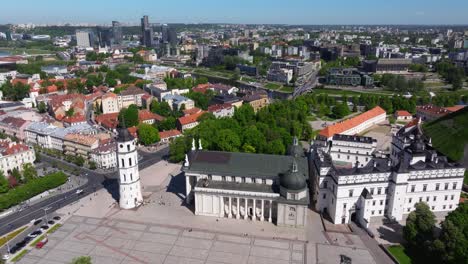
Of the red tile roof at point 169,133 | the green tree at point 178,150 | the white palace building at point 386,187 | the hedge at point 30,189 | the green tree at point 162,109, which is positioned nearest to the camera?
the white palace building at point 386,187

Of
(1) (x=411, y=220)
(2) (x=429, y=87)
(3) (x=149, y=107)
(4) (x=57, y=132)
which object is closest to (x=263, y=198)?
(1) (x=411, y=220)

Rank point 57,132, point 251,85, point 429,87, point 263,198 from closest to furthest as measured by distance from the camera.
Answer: point 263,198, point 57,132, point 429,87, point 251,85

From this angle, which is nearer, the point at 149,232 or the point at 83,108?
the point at 149,232

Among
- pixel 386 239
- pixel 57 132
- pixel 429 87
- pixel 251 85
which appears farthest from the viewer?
pixel 251 85

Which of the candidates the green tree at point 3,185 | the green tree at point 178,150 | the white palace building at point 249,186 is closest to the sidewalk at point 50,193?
the green tree at point 3,185

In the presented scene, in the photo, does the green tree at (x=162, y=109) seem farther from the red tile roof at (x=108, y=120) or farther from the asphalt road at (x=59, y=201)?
the asphalt road at (x=59, y=201)

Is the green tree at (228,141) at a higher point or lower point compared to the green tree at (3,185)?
higher

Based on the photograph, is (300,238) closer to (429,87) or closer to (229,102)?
(229,102)
